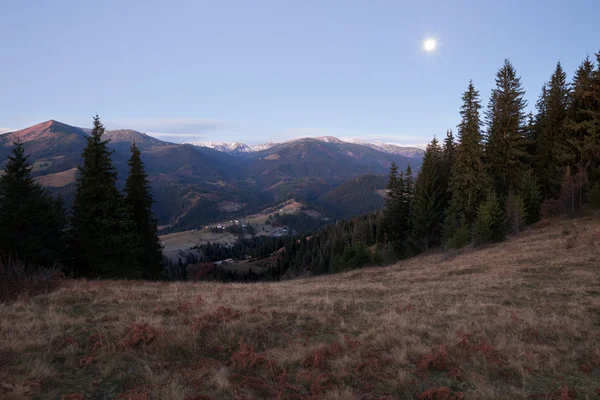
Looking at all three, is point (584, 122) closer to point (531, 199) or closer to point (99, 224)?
point (531, 199)

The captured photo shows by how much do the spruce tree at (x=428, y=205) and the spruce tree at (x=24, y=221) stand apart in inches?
1593

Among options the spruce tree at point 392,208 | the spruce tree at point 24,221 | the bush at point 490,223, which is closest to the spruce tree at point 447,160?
the spruce tree at point 392,208

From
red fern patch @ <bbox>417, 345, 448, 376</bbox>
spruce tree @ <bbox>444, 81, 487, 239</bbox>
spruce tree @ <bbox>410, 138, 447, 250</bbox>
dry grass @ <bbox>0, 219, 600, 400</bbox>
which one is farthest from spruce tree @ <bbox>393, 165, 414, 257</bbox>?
red fern patch @ <bbox>417, 345, 448, 376</bbox>

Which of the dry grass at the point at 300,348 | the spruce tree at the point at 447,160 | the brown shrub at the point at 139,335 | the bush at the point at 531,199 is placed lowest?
the dry grass at the point at 300,348

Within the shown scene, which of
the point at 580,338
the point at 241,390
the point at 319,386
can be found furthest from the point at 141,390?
the point at 580,338

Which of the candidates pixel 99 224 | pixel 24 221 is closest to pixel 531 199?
pixel 99 224

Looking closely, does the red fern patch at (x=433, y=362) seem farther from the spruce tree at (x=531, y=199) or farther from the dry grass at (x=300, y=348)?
the spruce tree at (x=531, y=199)

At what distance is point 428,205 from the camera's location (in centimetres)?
4278

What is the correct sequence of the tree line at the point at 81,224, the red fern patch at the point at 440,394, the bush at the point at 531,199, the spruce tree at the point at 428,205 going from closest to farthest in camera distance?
the red fern patch at the point at 440,394 < the tree line at the point at 81,224 < the bush at the point at 531,199 < the spruce tree at the point at 428,205

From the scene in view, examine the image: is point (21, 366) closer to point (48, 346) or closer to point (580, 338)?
point (48, 346)

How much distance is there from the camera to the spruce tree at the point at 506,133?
37.4m

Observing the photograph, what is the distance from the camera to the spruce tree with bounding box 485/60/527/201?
1473 inches

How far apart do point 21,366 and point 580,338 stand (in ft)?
40.7

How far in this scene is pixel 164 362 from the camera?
6258 millimetres
